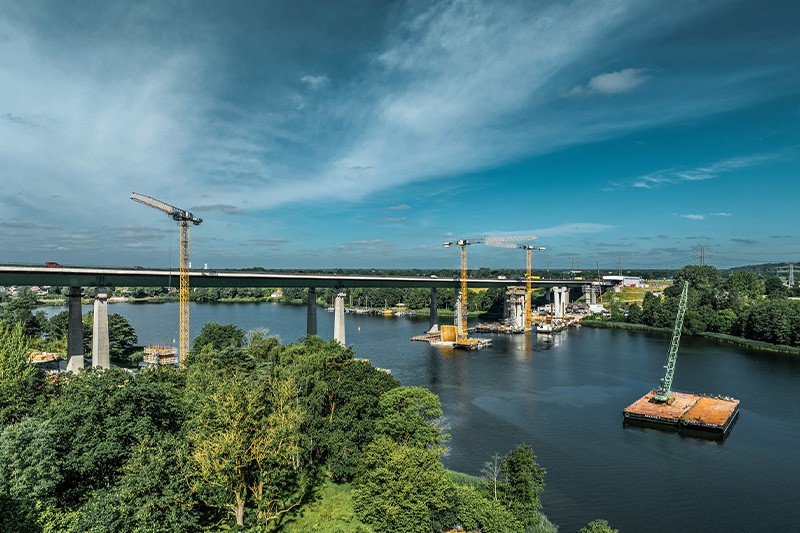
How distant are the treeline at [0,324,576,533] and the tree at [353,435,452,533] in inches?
2.8

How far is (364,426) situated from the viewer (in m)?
31.7

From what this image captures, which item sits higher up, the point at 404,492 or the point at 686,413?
the point at 404,492

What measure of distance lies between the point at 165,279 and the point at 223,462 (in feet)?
190

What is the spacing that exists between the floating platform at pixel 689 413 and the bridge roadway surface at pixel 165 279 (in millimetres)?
56626

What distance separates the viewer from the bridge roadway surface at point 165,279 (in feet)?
183

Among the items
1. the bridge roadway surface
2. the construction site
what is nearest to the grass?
the construction site

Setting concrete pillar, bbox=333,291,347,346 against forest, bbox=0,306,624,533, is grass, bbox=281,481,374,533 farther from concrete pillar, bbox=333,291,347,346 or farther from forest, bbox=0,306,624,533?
concrete pillar, bbox=333,291,347,346

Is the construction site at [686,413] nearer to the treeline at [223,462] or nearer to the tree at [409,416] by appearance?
the treeline at [223,462]

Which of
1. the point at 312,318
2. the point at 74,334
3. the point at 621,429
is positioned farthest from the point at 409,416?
the point at 312,318

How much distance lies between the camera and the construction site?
4599cm

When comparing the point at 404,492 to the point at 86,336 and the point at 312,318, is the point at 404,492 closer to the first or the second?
the point at 312,318

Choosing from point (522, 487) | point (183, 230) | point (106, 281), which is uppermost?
point (183, 230)

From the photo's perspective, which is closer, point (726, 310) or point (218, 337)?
point (218, 337)

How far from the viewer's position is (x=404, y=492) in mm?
24016
